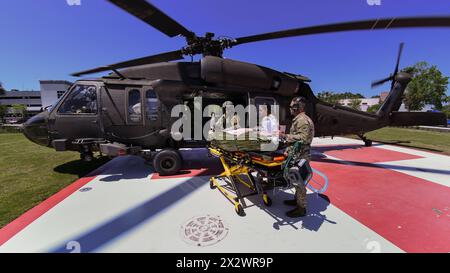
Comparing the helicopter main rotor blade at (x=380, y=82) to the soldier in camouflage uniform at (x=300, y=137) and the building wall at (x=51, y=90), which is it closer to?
the soldier in camouflage uniform at (x=300, y=137)

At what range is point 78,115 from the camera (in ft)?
17.8

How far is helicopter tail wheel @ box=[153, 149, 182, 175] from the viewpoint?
215 inches

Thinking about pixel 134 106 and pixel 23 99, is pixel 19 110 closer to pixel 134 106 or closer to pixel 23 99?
pixel 23 99

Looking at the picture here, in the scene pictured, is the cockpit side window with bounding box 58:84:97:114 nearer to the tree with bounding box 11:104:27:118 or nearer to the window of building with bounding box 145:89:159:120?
the window of building with bounding box 145:89:159:120

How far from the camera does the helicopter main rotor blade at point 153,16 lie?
316 centimetres

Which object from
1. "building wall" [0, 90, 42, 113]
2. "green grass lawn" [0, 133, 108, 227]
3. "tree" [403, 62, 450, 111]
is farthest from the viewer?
"building wall" [0, 90, 42, 113]

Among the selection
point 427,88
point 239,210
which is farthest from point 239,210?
point 427,88

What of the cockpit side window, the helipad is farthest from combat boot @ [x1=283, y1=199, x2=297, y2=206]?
the cockpit side window

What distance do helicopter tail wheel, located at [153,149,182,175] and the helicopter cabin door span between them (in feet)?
5.83

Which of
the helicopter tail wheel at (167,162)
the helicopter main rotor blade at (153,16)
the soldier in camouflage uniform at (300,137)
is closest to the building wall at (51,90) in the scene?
the helicopter tail wheel at (167,162)

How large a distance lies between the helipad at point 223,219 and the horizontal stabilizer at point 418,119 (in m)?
3.22

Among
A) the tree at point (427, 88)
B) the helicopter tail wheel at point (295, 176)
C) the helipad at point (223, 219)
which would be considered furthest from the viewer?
the tree at point (427, 88)

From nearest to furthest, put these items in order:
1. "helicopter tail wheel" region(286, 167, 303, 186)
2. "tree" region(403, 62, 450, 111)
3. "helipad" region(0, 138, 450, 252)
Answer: "helipad" region(0, 138, 450, 252) < "helicopter tail wheel" region(286, 167, 303, 186) < "tree" region(403, 62, 450, 111)

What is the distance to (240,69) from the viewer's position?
17.4 ft
